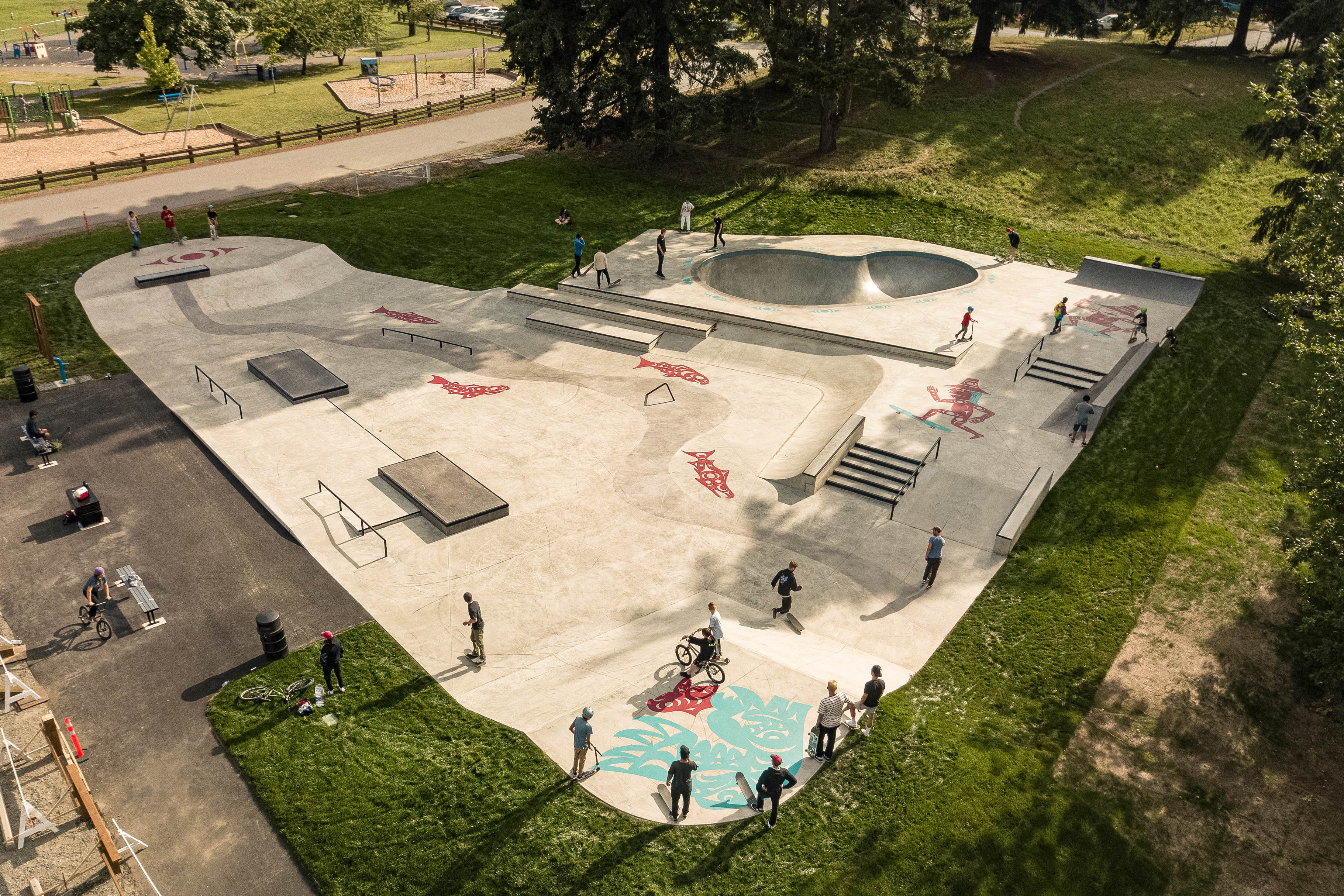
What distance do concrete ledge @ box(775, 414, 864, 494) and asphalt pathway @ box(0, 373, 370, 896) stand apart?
40.0 ft

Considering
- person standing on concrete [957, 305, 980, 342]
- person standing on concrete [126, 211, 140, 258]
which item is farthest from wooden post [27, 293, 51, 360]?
person standing on concrete [957, 305, 980, 342]

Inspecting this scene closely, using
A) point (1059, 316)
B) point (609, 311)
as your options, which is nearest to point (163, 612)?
point (609, 311)

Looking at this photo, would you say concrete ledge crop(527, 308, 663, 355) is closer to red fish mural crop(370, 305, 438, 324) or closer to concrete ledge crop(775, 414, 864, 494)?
red fish mural crop(370, 305, 438, 324)

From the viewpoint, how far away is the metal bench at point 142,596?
18.9 m

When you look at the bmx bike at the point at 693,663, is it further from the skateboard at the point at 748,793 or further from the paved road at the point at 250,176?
the paved road at the point at 250,176

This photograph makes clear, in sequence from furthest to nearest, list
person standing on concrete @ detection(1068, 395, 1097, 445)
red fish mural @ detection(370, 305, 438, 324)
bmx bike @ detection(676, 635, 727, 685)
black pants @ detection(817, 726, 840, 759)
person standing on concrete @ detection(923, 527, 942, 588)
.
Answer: red fish mural @ detection(370, 305, 438, 324) < person standing on concrete @ detection(1068, 395, 1097, 445) < person standing on concrete @ detection(923, 527, 942, 588) < bmx bike @ detection(676, 635, 727, 685) < black pants @ detection(817, 726, 840, 759)

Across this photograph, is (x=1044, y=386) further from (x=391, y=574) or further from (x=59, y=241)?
(x=59, y=241)

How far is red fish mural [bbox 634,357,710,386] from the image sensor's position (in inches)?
1198

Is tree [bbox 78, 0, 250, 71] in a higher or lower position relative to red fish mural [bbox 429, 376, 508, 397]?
higher

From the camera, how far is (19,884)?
1355 cm

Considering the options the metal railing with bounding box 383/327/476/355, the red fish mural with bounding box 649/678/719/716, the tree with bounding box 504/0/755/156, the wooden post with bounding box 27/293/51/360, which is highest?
the tree with bounding box 504/0/755/156

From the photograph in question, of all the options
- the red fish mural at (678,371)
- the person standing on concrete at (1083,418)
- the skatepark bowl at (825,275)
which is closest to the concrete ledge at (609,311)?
the red fish mural at (678,371)

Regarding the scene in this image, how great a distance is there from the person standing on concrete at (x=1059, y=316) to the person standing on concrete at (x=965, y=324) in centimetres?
301

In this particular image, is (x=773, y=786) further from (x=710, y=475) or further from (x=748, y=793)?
(x=710, y=475)
